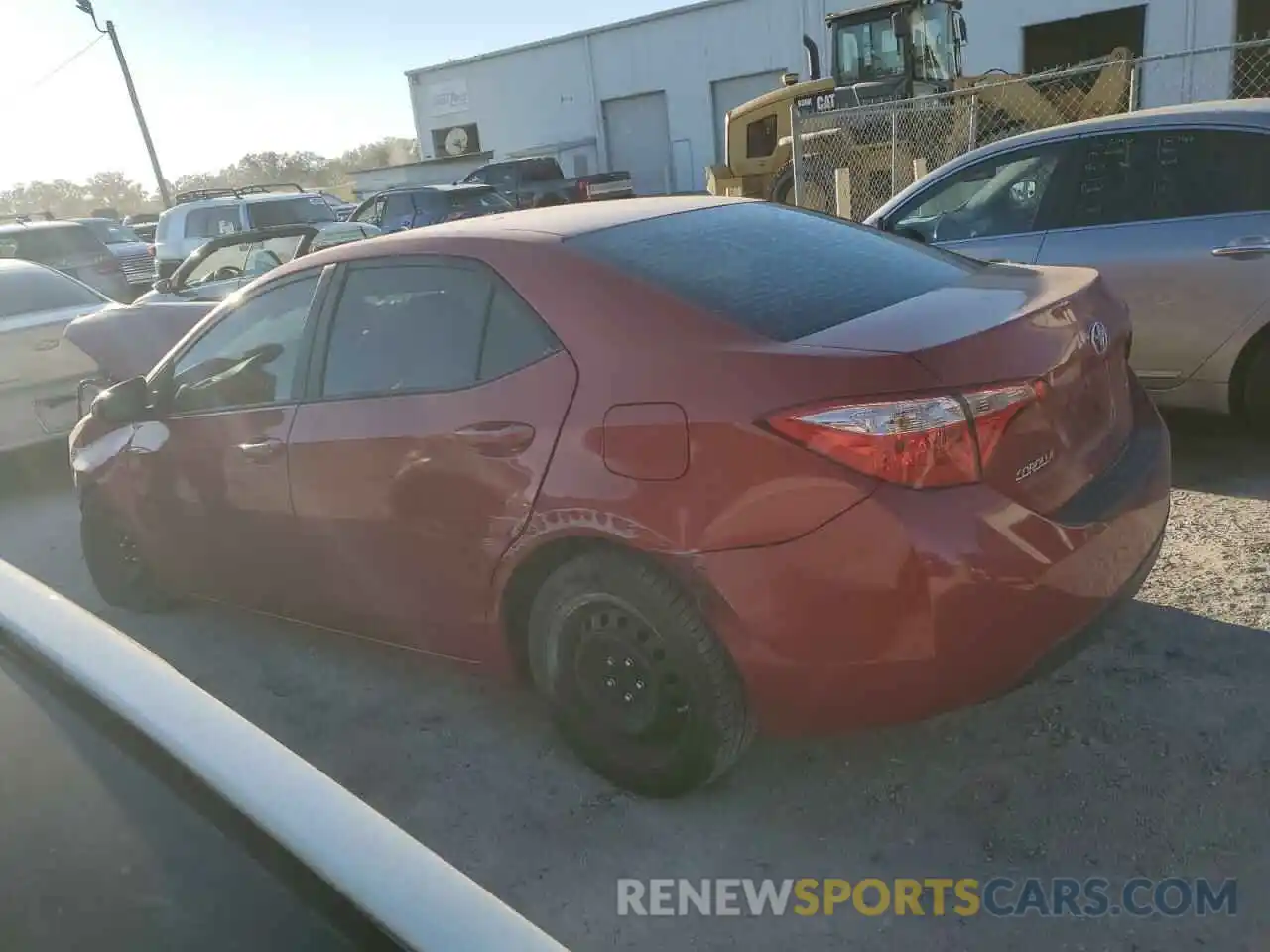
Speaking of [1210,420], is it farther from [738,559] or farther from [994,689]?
[738,559]

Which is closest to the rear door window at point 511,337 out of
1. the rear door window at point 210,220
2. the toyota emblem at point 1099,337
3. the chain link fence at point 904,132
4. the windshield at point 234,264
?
the toyota emblem at point 1099,337

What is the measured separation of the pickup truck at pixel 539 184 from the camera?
21.0 meters

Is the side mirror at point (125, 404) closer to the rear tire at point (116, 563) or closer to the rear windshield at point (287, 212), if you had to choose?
the rear tire at point (116, 563)

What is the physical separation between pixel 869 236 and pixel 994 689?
164cm

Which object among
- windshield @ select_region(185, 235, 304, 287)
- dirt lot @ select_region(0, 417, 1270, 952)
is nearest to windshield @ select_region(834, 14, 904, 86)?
windshield @ select_region(185, 235, 304, 287)

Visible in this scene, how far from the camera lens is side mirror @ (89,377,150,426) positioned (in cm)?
390

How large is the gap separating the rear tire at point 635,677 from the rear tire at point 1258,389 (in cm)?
351

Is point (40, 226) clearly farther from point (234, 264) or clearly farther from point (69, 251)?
point (234, 264)

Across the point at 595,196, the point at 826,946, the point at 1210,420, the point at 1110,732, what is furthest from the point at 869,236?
the point at 595,196

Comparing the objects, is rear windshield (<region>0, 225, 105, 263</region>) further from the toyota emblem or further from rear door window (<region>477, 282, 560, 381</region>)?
the toyota emblem

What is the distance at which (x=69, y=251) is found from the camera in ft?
40.1

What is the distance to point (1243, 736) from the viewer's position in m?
2.84

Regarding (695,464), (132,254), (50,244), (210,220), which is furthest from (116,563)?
(132,254)

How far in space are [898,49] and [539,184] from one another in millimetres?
9020
